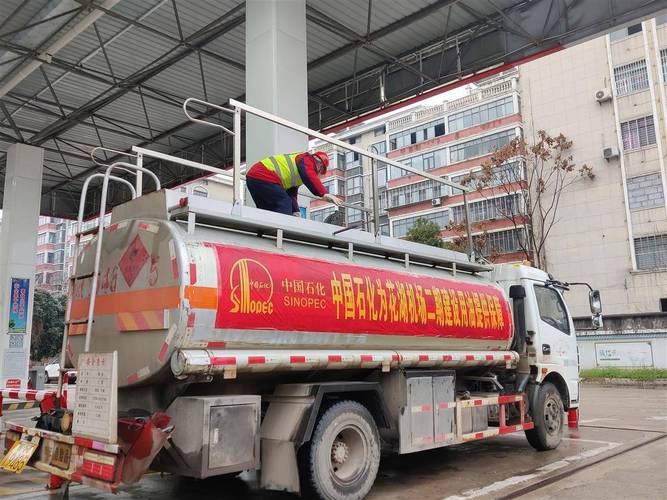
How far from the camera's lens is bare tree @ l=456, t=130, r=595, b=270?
29000 mm

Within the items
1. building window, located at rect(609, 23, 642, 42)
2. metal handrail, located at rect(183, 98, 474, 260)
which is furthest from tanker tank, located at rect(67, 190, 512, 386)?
building window, located at rect(609, 23, 642, 42)

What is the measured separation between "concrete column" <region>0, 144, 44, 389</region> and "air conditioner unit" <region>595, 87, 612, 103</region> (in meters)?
28.4

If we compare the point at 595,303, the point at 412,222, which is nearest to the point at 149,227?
the point at 595,303

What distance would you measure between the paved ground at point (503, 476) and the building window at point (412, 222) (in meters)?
29.7

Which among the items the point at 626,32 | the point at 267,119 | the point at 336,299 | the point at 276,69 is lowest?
the point at 336,299

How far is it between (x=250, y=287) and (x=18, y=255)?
15.7m

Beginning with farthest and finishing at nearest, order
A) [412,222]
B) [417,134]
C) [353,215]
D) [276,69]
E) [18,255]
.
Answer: [417,134]
[412,222]
[18,255]
[276,69]
[353,215]

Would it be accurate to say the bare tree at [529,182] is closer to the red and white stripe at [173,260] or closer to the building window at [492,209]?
the building window at [492,209]

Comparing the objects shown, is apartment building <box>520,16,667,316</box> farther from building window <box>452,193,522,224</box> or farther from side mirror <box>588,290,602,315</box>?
side mirror <box>588,290,602,315</box>

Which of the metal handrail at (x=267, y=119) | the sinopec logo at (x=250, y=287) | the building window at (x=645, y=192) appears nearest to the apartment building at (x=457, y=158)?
the building window at (x=645, y=192)

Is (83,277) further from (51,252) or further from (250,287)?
(51,252)

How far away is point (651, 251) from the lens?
3105cm

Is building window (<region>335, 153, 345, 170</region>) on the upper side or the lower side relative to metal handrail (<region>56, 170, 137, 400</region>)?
upper

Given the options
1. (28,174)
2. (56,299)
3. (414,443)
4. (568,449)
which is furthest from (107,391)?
(56,299)
